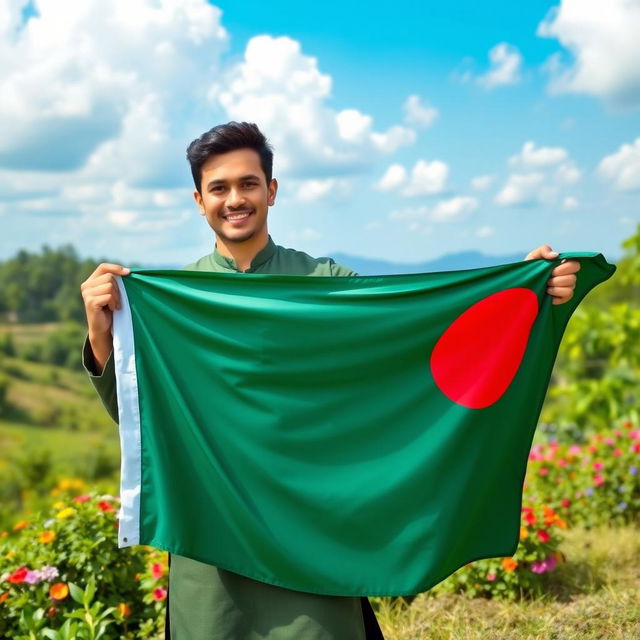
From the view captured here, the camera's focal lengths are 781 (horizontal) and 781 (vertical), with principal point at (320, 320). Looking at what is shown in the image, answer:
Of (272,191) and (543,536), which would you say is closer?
(272,191)

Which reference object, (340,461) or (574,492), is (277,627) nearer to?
(340,461)

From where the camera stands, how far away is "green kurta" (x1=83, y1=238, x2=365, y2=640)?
2.66 metres

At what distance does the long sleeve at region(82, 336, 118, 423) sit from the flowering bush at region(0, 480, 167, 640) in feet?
3.69

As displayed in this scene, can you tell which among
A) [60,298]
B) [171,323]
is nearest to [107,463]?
[171,323]

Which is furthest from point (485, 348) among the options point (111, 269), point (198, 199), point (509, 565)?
point (509, 565)

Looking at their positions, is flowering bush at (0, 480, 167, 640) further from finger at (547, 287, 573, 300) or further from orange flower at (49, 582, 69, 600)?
finger at (547, 287, 573, 300)

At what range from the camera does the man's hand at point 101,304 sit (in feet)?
9.25

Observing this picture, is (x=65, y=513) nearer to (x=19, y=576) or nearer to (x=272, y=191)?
(x=19, y=576)

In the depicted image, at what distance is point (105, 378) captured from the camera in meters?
2.91

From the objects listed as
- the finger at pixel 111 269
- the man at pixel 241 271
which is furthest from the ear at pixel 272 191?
the finger at pixel 111 269

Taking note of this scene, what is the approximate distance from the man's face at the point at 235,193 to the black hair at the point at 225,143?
0.02m

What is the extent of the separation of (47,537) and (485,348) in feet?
7.78

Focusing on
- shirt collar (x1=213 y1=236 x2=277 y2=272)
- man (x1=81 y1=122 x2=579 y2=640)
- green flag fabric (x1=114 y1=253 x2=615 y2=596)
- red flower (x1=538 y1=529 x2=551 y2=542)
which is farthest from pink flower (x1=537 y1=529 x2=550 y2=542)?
shirt collar (x1=213 y1=236 x2=277 y2=272)

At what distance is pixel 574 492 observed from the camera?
21.4ft
